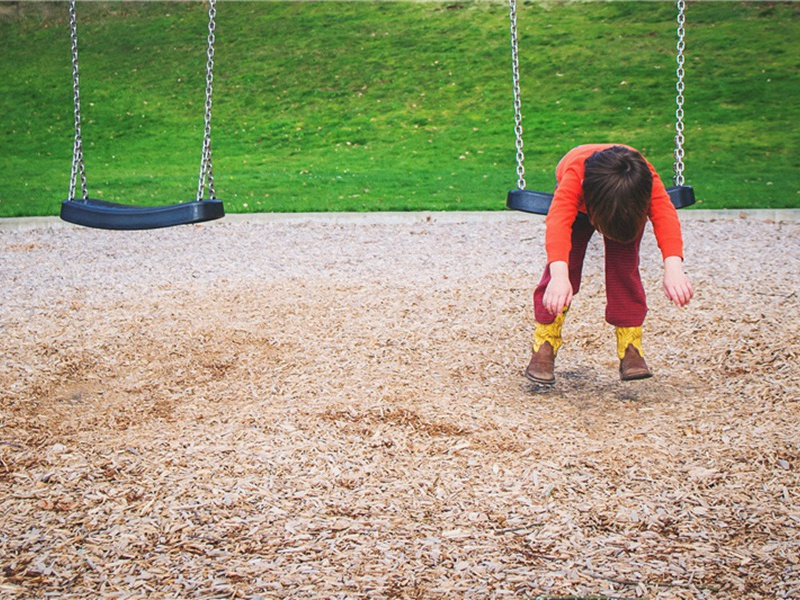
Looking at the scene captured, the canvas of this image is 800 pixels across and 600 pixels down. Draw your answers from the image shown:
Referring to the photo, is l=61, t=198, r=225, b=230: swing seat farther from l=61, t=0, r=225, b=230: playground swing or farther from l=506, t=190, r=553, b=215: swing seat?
l=506, t=190, r=553, b=215: swing seat

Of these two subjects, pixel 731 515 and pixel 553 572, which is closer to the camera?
pixel 553 572

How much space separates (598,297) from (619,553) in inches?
126

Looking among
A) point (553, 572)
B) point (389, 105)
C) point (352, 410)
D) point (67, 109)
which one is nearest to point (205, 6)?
point (67, 109)

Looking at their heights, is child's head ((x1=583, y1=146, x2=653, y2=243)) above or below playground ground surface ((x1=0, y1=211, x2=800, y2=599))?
above

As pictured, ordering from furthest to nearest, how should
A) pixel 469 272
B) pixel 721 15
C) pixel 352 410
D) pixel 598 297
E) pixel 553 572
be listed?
pixel 721 15 < pixel 469 272 < pixel 598 297 < pixel 352 410 < pixel 553 572

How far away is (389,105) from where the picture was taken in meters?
16.2

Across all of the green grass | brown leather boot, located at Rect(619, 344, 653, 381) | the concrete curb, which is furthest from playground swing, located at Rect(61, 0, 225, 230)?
the green grass

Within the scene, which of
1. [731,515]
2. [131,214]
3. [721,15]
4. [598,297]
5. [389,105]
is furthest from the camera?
[721,15]

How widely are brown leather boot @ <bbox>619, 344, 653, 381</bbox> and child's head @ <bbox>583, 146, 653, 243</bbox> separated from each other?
0.71 metres

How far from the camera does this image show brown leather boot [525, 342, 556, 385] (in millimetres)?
3877

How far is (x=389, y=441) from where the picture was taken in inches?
133

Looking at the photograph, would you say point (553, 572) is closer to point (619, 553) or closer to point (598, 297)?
point (619, 553)

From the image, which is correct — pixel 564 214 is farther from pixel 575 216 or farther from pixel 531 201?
pixel 531 201

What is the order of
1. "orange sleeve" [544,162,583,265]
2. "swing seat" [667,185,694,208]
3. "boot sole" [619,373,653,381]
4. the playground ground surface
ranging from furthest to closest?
"swing seat" [667,185,694,208], "boot sole" [619,373,653,381], "orange sleeve" [544,162,583,265], the playground ground surface
